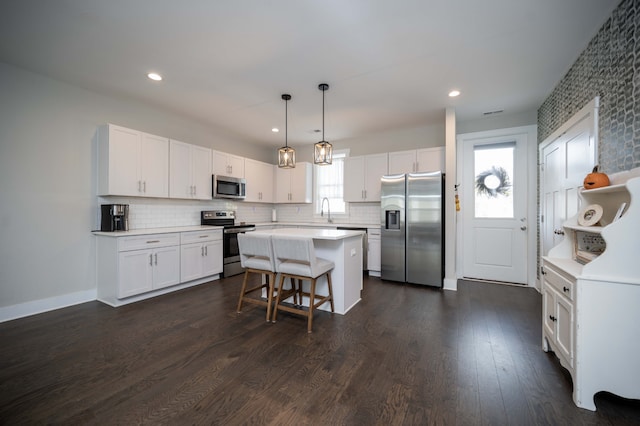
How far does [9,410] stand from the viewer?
5.02ft

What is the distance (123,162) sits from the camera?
11.2ft

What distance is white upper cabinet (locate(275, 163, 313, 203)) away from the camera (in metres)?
5.72

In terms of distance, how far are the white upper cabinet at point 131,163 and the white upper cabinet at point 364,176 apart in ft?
10.3

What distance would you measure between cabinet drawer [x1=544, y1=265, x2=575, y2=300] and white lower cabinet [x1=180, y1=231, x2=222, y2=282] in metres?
4.22

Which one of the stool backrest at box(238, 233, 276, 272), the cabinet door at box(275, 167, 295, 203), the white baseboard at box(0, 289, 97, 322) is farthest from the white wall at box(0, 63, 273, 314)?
the cabinet door at box(275, 167, 295, 203)

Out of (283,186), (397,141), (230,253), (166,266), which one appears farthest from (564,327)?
(283,186)

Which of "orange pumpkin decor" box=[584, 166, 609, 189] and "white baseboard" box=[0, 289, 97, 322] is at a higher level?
"orange pumpkin decor" box=[584, 166, 609, 189]

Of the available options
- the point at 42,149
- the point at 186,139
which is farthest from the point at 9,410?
the point at 186,139

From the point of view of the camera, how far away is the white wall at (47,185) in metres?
2.79

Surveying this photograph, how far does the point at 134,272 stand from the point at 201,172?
1864mm

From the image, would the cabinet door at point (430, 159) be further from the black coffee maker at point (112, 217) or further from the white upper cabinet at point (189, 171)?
the black coffee maker at point (112, 217)

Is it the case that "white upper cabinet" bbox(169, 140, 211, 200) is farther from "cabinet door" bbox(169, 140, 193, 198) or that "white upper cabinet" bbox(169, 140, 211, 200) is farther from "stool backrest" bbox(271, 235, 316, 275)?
"stool backrest" bbox(271, 235, 316, 275)

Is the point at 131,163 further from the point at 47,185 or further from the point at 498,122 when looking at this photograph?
the point at 498,122

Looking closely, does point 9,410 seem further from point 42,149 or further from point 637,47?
point 637,47
